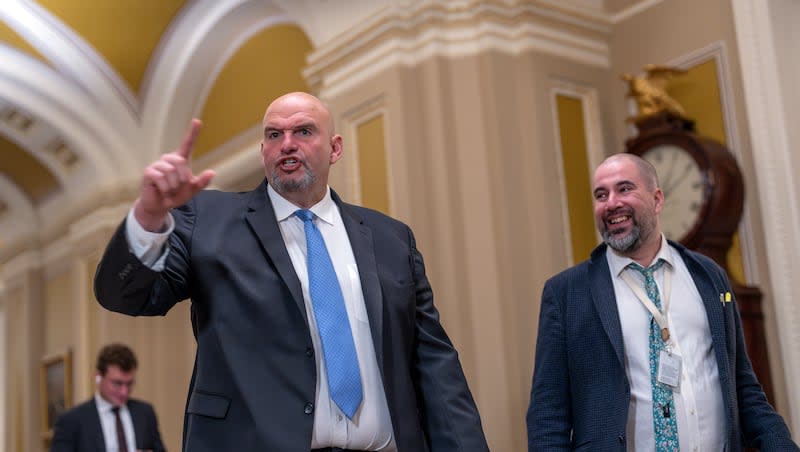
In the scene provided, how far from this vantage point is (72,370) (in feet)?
33.8

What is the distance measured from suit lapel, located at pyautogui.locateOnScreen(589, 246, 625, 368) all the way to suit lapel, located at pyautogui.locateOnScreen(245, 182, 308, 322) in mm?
1087

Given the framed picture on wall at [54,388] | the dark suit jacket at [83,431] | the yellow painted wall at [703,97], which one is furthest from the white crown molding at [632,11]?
the framed picture on wall at [54,388]

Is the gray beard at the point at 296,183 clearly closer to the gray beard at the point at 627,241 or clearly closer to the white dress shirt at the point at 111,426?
the gray beard at the point at 627,241

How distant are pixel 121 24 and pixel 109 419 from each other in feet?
13.3

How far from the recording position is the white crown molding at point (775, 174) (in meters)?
5.14

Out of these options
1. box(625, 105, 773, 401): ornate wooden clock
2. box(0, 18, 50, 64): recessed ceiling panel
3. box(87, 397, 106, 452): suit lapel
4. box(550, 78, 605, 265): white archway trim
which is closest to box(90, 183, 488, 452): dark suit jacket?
box(625, 105, 773, 401): ornate wooden clock

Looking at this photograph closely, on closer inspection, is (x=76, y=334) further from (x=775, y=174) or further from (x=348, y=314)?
(x=348, y=314)

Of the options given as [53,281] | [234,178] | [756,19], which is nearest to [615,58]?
[756,19]

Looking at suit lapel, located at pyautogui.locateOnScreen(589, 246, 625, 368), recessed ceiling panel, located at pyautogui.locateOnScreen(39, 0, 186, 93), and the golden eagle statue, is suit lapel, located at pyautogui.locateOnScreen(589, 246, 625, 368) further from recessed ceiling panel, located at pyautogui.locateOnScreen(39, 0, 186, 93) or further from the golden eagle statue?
recessed ceiling panel, located at pyautogui.locateOnScreen(39, 0, 186, 93)

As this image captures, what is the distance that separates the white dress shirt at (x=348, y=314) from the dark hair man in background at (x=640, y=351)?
0.82 m

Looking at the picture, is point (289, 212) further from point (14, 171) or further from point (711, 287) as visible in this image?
point (14, 171)

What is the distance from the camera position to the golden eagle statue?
17.9 feet

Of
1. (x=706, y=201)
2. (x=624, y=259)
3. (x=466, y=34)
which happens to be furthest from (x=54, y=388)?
(x=624, y=259)

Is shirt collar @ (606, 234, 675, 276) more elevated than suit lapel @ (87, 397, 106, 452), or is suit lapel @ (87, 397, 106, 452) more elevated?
shirt collar @ (606, 234, 675, 276)
